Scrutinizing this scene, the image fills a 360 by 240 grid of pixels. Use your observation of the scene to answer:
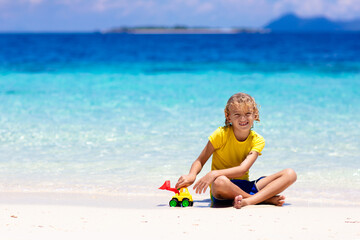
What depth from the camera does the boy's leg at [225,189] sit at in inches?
130

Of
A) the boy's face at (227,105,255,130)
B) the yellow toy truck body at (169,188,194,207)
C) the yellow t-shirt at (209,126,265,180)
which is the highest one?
the boy's face at (227,105,255,130)

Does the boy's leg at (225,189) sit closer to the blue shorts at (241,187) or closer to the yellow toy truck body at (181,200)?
the blue shorts at (241,187)

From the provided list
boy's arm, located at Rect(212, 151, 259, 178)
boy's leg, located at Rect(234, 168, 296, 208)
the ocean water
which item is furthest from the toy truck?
the ocean water

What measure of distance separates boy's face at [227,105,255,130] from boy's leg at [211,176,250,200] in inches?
16.1

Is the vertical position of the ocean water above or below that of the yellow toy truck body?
above

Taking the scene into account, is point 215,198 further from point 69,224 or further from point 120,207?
point 69,224

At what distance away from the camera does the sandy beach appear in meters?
2.60

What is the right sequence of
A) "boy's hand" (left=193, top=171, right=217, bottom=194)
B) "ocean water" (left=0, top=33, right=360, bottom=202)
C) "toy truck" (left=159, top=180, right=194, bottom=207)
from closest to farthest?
"boy's hand" (left=193, top=171, right=217, bottom=194) → "toy truck" (left=159, top=180, right=194, bottom=207) → "ocean water" (left=0, top=33, right=360, bottom=202)

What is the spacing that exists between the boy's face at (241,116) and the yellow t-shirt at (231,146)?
0.38 ft

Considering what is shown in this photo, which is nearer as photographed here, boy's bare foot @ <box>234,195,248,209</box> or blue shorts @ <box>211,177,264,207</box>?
boy's bare foot @ <box>234,195,248,209</box>

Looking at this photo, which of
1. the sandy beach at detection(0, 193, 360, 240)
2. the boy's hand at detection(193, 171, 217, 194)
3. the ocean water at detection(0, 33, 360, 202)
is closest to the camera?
the sandy beach at detection(0, 193, 360, 240)

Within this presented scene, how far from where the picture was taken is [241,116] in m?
3.37

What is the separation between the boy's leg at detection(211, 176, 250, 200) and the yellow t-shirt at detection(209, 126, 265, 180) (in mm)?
217

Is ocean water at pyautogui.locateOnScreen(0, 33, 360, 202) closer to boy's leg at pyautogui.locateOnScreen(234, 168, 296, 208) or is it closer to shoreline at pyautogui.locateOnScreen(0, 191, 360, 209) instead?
shoreline at pyautogui.locateOnScreen(0, 191, 360, 209)
